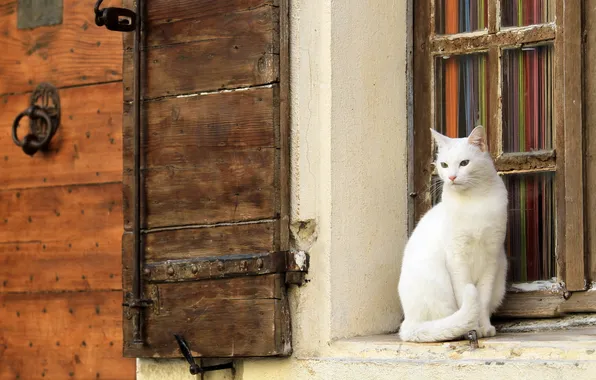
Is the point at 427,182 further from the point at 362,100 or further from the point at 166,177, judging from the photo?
the point at 166,177

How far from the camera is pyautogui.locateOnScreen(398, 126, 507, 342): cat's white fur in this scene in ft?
10.3

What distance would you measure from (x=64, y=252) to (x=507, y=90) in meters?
1.75

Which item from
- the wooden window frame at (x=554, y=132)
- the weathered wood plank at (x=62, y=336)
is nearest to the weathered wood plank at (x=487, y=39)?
the wooden window frame at (x=554, y=132)

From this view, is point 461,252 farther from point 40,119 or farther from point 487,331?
point 40,119

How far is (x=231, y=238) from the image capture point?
337cm

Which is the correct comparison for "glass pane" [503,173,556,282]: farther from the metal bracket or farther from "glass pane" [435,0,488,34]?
the metal bracket

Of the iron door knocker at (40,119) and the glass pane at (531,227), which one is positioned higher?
the iron door knocker at (40,119)

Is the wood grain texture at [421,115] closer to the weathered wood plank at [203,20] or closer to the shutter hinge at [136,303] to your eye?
the weathered wood plank at [203,20]

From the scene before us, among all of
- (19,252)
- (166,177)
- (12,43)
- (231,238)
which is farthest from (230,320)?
(12,43)

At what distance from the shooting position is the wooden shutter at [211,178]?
3301mm

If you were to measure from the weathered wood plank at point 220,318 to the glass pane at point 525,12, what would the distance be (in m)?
1.06

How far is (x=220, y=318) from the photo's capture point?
335 centimetres

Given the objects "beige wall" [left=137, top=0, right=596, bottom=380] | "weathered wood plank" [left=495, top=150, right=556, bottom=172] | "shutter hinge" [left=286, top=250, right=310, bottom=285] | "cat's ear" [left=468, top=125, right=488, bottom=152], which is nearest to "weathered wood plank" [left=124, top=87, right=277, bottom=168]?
"beige wall" [left=137, top=0, right=596, bottom=380]

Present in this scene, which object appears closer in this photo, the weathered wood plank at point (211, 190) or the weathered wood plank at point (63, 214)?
the weathered wood plank at point (211, 190)
